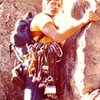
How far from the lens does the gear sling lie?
101 inches

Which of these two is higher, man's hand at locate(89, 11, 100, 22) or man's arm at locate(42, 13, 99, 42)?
man's hand at locate(89, 11, 100, 22)

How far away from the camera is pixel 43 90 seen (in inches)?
104

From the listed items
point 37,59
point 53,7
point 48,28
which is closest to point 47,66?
point 37,59

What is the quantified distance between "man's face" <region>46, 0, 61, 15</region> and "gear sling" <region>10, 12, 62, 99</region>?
256 mm

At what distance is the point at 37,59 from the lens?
2598 mm

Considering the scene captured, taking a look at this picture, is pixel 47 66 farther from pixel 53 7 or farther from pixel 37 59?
pixel 53 7

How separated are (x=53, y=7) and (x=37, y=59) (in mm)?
515

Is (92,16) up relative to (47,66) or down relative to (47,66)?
up

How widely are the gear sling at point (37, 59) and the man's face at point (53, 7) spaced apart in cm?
26

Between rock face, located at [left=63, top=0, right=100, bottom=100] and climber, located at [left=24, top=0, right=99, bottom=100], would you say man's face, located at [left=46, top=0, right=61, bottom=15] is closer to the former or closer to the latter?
climber, located at [left=24, top=0, right=99, bottom=100]

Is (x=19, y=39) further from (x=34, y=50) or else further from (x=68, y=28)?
(x=68, y=28)

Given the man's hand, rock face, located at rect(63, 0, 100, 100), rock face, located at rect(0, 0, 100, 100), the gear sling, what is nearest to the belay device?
the gear sling

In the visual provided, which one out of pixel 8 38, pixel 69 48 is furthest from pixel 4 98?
pixel 69 48

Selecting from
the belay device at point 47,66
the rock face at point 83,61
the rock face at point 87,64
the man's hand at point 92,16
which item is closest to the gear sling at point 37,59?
the belay device at point 47,66
